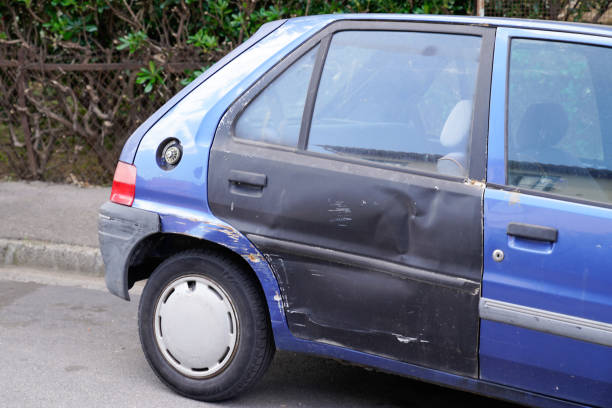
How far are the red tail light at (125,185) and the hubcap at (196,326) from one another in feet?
1.36

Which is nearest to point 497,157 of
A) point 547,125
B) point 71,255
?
point 547,125

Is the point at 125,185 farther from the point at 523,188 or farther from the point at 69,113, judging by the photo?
the point at 69,113

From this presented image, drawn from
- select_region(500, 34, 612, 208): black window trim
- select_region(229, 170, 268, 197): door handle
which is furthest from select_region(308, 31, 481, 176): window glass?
select_region(229, 170, 268, 197): door handle

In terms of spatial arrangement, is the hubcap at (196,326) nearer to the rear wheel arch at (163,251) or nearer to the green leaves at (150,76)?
the rear wheel arch at (163,251)

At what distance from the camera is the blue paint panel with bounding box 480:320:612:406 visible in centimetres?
276

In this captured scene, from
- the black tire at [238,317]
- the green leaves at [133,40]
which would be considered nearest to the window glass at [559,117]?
the black tire at [238,317]

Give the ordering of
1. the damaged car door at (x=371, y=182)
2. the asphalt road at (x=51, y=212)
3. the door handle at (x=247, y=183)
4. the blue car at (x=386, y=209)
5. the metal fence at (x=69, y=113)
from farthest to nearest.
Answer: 1. the metal fence at (x=69, y=113)
2. the asphalt road at (x=51, y=212)
3. the door handle at (x=247, y=183)
4. the damaged car door at (x=371, y=182)
5. the blue car at (x=386, y=209)

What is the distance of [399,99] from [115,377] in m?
1.83

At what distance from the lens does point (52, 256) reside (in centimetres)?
571

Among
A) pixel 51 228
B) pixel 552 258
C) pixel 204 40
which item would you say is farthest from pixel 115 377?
pixel 204 40

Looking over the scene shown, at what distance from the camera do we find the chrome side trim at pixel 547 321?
2.72 m

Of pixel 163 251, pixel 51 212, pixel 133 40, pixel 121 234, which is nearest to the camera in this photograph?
pixel 121 234

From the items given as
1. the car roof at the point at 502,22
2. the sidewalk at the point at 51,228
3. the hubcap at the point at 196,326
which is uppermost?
the car roof at the point at 502,22

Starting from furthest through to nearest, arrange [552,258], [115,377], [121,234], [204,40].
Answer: [204,40], [115,377], [121,234], [552,258]
